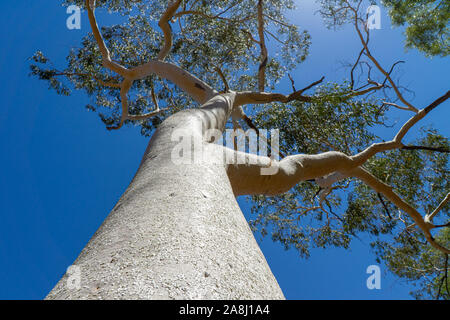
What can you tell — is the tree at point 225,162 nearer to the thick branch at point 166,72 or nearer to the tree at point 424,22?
the thick branch at point 166,72

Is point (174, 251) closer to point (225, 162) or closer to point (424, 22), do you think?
point (225, 162)

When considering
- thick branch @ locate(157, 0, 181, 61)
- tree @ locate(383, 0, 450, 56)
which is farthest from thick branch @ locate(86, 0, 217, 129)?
tree @ locate(383, 0, 450, 56)

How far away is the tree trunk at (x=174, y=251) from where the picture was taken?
54 cm

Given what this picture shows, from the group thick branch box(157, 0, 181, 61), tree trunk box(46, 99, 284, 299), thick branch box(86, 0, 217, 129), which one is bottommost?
tree trunk box(46, 99, 284, 299)

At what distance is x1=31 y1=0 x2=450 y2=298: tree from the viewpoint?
0.62m

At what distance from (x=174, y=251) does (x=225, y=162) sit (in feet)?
2.64

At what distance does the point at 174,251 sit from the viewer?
0.62m

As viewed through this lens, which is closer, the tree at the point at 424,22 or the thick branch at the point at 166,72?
the thick branch at the point at 166,72

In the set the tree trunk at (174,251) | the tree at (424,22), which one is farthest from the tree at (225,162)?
the tree at (424,22)

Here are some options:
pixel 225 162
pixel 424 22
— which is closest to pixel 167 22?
pixel 225 162

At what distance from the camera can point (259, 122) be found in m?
5.74

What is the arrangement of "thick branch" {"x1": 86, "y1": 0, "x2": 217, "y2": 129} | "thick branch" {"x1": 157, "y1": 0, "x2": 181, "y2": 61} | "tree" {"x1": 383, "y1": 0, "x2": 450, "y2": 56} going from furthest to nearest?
"tree" {"x1": 383, "y1": 0, "x2": 450, "y2": 56}, "thick branch" {"x1": 157, "y1": 0, "x2": 181, "y2": 61}, "thick branch" {"x1": 86, "y1": 0, "x2": 217, "y2": 129}

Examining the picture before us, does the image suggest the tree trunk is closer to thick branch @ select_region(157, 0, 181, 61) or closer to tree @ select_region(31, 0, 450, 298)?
tree @ select_region(31, 0, 450, 298)
